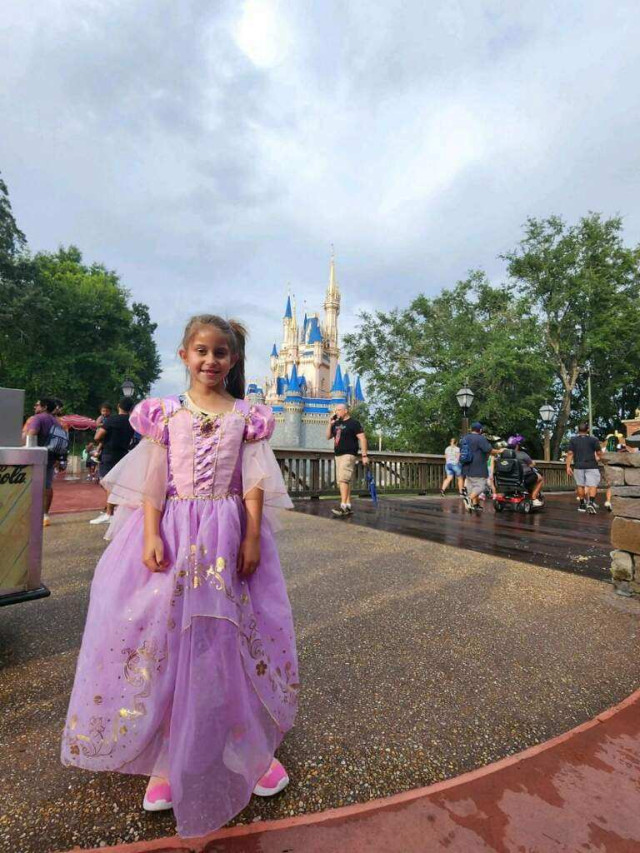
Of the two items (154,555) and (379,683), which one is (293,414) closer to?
(379,683)

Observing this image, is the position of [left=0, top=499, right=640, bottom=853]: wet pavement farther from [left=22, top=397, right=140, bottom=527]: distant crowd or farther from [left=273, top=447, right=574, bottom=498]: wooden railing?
[left=273, top=447, right=574, bottom=498]: wooden railing

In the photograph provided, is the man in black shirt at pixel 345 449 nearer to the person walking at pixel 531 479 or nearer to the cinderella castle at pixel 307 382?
the person walking at pixel 531 479

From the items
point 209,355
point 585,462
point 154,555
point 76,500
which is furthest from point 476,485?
point 76,500

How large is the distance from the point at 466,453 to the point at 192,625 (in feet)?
26.2

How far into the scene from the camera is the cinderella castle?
50.8 m

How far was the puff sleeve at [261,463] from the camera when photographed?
1.48m

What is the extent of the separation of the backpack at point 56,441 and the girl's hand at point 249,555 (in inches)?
206

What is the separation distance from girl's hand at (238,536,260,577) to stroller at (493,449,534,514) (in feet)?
28.0

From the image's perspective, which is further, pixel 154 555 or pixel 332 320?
pixel 332 320

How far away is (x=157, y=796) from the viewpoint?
1.33m

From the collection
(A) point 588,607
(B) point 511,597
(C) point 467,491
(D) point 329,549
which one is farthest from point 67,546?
(C) point 467,491

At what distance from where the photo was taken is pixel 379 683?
80.7 inches

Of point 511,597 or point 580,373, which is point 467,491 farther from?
point 580,373

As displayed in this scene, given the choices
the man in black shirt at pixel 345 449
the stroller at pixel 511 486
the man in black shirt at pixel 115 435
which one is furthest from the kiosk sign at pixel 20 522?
the stroller at pixel 511 486
